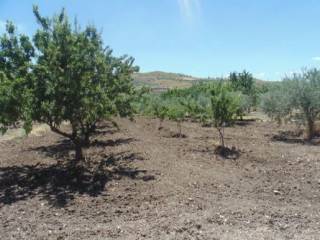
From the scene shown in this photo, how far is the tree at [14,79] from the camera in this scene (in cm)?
1245

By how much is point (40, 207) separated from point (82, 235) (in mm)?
2249

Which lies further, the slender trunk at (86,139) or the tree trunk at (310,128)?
the tree trunk at (310,128)

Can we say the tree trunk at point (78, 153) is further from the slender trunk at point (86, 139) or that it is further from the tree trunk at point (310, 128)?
the tree trunk at point (310, 128)

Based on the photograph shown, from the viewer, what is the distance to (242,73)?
53.4m

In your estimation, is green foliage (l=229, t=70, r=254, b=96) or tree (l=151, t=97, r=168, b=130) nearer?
tree (l=151, t=97, r=168, b=130)

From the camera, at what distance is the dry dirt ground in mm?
8539

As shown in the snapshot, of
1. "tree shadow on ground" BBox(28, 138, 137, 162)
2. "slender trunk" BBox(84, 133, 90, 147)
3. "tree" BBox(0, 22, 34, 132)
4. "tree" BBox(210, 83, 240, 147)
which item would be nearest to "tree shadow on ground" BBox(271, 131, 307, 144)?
"tree" BBox(210, 83, 240, 147)

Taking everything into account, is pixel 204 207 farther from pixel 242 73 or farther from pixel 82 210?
pixel 242 73

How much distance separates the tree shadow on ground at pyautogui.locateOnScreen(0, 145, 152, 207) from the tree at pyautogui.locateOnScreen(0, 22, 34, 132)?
155cm

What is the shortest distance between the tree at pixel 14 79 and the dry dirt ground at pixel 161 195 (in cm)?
188

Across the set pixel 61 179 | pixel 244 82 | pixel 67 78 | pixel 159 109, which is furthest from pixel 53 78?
pixel 244 82

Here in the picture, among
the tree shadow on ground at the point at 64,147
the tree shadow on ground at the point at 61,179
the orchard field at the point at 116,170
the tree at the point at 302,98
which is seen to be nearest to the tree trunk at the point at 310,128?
the tree at the point at 302,98

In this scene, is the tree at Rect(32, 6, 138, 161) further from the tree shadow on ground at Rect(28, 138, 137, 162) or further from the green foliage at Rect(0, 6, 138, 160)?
the tree shadow on ground at Rect(28, 138, 137, 162)

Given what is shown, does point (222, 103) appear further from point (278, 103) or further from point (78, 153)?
point (278, 103)
